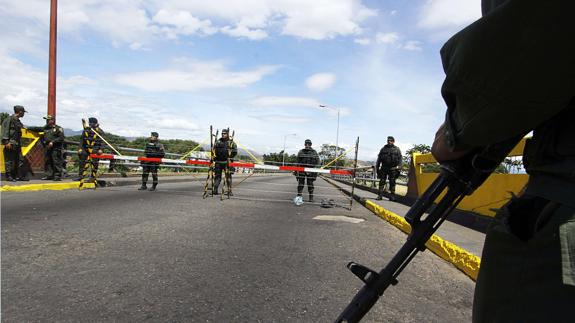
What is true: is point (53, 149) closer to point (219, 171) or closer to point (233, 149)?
point (219, 171)

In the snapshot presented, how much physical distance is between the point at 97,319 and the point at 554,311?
2837 millimetres

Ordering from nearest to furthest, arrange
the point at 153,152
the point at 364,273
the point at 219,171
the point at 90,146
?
the point at 364,273, the point at 90,146, the point at 219,171, the point at 153,152

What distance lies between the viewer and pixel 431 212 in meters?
1.19

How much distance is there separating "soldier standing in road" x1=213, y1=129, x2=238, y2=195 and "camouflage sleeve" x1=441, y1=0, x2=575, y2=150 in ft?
35.4

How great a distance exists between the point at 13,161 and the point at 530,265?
43.6 ft

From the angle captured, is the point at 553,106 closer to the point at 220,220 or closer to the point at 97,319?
the point at 97,319

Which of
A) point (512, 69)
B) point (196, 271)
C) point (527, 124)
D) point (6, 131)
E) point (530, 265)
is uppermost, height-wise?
point (6, 131)

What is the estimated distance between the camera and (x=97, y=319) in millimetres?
2732

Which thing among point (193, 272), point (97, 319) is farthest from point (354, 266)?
point (193, 272)

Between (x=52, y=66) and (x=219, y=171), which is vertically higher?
(x=52, y=66)

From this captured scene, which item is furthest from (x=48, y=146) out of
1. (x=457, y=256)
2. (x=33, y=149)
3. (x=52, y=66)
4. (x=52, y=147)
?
(x=457, y=256)

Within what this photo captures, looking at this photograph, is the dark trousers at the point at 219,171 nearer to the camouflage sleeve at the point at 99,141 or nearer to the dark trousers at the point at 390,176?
the camouflage sleeve at the point at 99,141

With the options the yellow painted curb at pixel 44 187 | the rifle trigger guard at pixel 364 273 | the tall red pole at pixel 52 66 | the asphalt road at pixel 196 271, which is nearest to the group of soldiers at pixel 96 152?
the yellow painted curb at pixel 44 187

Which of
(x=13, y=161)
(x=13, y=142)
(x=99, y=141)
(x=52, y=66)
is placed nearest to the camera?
(x=13, y=142)
